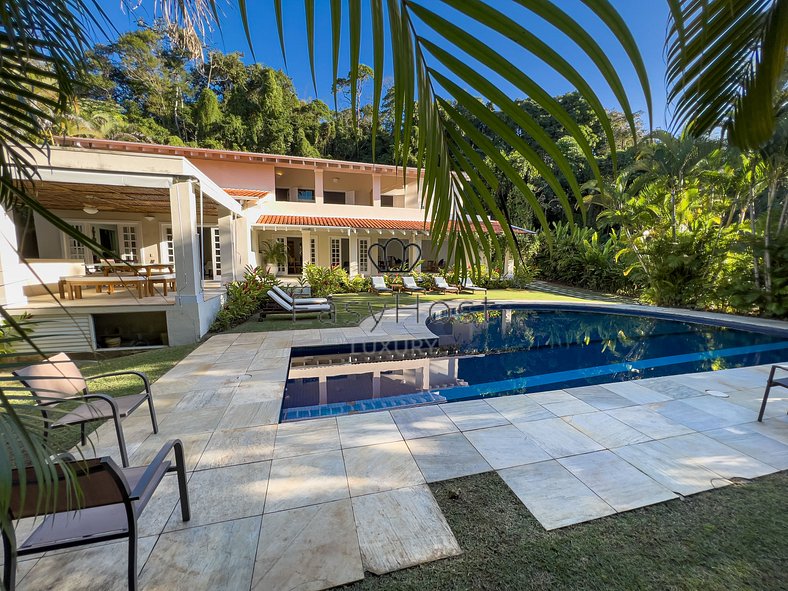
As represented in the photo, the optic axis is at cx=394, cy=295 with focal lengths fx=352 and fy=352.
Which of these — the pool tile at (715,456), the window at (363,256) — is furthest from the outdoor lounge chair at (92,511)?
the window at (363,256)

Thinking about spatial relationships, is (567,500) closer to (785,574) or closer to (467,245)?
(785,574)

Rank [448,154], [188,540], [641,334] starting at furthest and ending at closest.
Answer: [641,334], [188,540], [448,154]

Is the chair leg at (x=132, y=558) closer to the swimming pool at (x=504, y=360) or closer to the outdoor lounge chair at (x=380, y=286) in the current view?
the swimming pool at (x=504, y=360)

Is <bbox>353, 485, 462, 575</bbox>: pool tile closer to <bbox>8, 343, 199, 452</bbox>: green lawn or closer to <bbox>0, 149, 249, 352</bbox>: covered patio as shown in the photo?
<bbox>8, 343, 199, 452</bbox>: green lawn

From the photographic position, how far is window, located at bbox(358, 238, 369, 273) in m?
22.4

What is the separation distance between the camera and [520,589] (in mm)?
2412

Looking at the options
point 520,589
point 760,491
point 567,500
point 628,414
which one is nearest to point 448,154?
point 520,589

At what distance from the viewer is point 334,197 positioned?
25.4m

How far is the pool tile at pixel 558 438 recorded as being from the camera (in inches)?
159

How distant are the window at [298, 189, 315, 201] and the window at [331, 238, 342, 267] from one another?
193 inches

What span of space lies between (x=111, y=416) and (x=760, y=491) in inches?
260

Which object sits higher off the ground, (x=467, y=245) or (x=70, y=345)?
(x=467, y=245)

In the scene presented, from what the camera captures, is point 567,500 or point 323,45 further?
point 567,500

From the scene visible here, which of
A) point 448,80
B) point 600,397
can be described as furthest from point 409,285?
point 448,80
